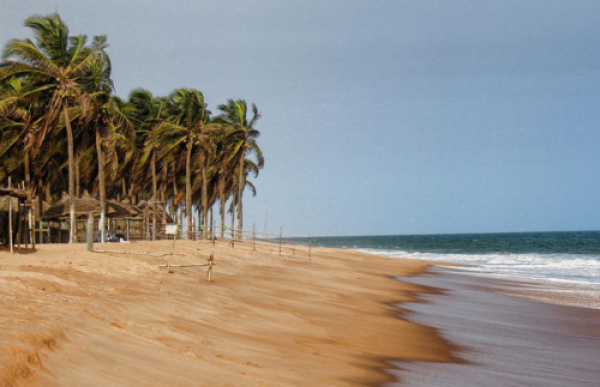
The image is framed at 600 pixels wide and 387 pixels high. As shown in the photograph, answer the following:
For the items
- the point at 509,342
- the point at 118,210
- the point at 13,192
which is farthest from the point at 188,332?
the point at 118,210

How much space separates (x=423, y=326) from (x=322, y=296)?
410cm

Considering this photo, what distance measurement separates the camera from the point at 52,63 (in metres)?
26.1

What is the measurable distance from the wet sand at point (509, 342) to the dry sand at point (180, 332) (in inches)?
20.9

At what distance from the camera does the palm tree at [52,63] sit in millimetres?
25469

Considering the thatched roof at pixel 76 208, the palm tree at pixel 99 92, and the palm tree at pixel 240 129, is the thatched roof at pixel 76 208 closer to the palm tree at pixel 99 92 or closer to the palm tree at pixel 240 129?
the palm tree at pixel 99 92

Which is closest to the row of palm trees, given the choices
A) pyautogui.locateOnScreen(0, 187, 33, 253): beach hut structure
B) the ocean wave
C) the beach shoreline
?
pyautogui.locateOnScreen(0, 187, 33, 253): beach hut structure

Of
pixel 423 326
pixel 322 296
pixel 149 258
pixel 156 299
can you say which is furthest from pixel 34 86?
pixel 423 326

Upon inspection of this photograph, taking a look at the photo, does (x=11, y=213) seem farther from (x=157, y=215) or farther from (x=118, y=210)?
(x=157, y=215)

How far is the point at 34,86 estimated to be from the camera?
27047mm

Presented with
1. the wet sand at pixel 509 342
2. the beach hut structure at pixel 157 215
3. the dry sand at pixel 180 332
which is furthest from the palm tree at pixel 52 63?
the wet sand at pixel 509 342

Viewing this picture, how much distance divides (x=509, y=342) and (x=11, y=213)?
16071 mm

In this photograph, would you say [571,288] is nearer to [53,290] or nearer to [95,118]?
[53,290]

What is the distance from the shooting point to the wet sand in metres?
7.90

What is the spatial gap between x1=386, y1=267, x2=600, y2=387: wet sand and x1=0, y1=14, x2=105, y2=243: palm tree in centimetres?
1852
